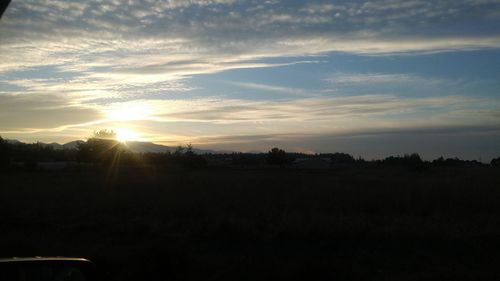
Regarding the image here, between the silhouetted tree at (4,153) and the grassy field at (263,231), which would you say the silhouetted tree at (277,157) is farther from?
the grassy field at (263,231)

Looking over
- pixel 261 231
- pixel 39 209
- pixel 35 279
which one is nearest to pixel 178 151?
pixel 39 209

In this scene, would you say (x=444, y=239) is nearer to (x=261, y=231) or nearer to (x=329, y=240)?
(x=329, y=240)

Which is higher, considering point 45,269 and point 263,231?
point 45,269

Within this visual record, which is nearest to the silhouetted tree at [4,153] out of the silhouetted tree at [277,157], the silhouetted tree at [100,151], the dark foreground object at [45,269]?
the silhouetted tree at [100,151]

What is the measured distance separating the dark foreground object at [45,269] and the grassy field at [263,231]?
6.72m

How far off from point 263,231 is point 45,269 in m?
14.1

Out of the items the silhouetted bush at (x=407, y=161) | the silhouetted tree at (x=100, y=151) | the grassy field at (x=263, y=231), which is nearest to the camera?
the grassy field at (x=263, y=231)

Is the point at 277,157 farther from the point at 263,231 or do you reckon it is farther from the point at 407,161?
the point at 263,231

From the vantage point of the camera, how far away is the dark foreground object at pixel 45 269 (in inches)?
136

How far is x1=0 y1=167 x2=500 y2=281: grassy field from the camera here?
11.1 m

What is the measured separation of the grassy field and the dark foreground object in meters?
6.72

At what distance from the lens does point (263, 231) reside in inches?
693

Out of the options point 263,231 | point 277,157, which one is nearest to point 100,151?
point 277,157

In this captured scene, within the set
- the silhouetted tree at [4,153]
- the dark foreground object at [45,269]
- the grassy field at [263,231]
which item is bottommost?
the grassy field at [263,231]
